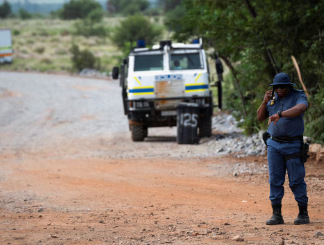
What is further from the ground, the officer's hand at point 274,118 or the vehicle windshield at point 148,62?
the vehicle windshield at point 148,62

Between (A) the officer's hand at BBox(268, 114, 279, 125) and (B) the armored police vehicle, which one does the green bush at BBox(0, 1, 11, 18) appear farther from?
(A) the officer's hand at BBox(268, 114, 279, 125)

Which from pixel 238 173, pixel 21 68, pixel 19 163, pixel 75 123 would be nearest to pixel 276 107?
pixel 238 173

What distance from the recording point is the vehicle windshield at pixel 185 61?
51.6 ft

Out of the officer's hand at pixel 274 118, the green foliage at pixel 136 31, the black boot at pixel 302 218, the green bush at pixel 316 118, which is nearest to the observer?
the officer's hand at pixel 274 118

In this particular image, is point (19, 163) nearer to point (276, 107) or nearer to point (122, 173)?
point (122, 173)

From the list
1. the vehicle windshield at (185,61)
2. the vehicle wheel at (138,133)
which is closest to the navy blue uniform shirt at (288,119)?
the vehicle windshield at (185,61)

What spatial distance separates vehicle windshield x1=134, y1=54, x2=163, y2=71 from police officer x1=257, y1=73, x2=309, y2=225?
920cm

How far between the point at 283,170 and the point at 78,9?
333 feet

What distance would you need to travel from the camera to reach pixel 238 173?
36.6 feet

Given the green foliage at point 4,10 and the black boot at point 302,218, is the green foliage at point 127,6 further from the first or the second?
the black boot at point 302,218

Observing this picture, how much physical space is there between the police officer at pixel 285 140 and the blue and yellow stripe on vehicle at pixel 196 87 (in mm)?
8729

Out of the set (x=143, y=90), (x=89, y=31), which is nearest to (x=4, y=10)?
(x=89, y=31)

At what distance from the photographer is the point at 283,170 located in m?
6.73

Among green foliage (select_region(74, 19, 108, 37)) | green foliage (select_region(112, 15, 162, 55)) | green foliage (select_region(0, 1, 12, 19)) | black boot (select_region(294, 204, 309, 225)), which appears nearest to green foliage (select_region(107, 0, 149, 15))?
green foliage (select_region(0, 1, 12, 19))
